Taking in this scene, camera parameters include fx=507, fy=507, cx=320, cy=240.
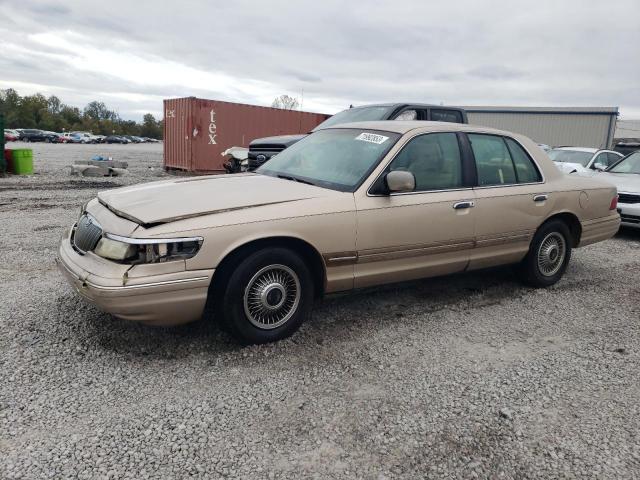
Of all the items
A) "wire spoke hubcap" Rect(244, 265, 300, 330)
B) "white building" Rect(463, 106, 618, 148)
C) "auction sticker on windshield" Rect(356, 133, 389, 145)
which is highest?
"white building" Rect(463, 106, 618, 148)

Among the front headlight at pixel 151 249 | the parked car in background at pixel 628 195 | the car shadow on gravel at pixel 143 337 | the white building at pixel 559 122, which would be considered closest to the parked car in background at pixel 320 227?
the front headlight at pixel 151 249

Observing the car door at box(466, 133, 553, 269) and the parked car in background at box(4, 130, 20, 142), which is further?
the parked car in background at box(4, 130, 20, 142)

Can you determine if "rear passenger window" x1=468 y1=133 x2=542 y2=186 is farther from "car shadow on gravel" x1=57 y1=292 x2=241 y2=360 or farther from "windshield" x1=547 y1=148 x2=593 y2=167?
"windshield" x1=547 y1=148 x2=593 y2=167

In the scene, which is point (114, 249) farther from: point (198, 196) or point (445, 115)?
point (445, 115)

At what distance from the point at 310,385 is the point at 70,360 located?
1553 mm

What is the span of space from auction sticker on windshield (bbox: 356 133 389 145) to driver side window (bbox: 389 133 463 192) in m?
0.20

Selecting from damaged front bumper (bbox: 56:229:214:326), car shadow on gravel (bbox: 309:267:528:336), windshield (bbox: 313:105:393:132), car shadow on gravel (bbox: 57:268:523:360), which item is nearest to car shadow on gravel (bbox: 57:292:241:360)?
car shadow on gravel (bbox: 57:268:523:360)

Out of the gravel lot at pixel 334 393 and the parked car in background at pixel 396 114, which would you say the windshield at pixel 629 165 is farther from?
the gravel lot at pixel 334 393

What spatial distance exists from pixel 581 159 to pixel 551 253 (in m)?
8.39

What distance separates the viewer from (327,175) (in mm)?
4090

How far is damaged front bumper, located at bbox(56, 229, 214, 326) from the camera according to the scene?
300 cm

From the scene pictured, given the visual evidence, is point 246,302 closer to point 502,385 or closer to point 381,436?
point 381,436

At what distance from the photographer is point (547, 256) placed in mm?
5191

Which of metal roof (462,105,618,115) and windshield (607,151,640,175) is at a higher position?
metal roof (462,105,618,115)
